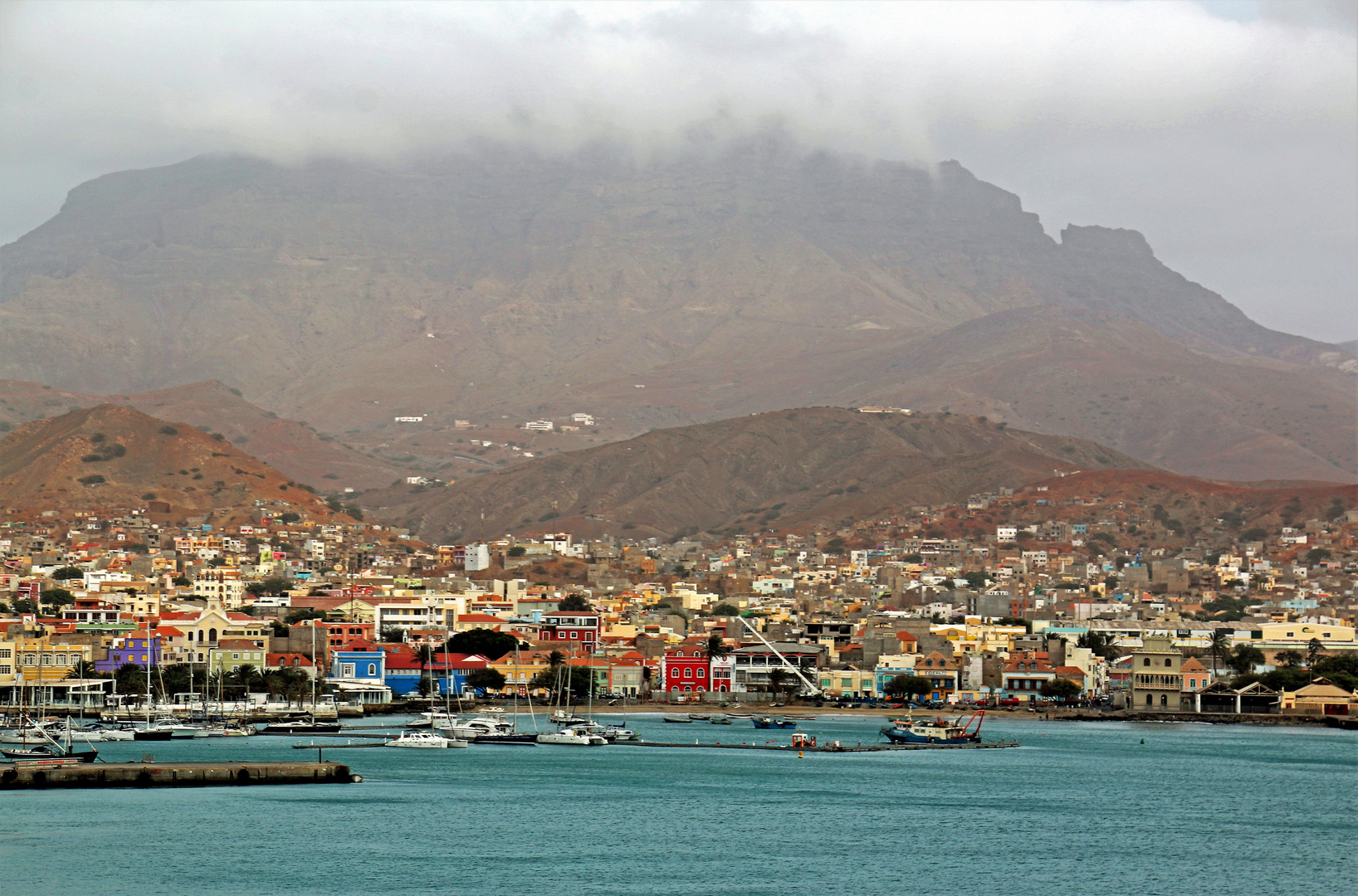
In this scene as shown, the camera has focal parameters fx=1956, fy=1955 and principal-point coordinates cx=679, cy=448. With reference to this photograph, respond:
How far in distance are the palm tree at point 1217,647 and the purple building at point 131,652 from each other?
64394mm

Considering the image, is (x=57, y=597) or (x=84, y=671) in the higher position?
(x=57, y=597)

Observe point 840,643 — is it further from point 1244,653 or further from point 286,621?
point 286,621

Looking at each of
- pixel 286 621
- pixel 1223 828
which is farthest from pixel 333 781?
pixel 286 621

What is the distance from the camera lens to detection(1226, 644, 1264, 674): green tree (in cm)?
12731

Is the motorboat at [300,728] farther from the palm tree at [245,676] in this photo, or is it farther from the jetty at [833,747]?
the palm tree at [245,676]

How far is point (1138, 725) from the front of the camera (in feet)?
360

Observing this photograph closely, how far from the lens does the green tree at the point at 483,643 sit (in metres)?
126

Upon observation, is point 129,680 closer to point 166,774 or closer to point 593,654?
point 593,654

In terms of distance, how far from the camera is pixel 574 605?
157250mm

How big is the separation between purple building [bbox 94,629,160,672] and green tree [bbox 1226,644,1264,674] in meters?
67.8

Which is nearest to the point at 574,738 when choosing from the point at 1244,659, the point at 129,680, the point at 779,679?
the point at 129,680

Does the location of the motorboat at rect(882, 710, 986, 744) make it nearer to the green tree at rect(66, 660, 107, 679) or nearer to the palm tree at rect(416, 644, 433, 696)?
the palm tree at rect(416, 644, 433, 696)

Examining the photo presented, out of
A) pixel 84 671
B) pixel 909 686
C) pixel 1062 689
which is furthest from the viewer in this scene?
pixel 1062 689

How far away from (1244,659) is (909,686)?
23.9 metres
